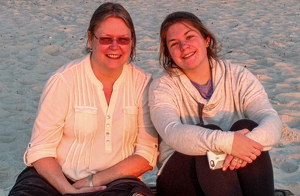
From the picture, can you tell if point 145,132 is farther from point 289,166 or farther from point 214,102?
point 289,166

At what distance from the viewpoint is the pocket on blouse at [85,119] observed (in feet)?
8.54

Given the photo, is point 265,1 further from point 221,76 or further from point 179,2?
point 221,76

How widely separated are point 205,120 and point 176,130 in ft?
1.38

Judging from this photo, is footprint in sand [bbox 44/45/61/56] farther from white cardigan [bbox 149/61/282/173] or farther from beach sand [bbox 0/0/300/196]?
white cardigan [bbox 149/61/282/173]

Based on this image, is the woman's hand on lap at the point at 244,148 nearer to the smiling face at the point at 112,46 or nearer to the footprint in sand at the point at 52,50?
the smiling face at the point at 112,46

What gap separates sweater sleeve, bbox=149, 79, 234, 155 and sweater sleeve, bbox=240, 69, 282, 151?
0.71 ft

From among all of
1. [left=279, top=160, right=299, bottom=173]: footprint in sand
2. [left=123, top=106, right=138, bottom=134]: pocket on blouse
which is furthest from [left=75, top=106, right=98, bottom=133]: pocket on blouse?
[left=279, top=160, right=299, bottom=173]: footprint in sand

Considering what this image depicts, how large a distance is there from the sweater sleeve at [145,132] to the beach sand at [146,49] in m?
0.88

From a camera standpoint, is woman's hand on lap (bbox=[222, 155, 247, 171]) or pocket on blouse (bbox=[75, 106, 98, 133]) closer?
woman's hand on lap (bbox=[222, 155, 247, 171])

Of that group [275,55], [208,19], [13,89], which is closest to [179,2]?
[208,19]

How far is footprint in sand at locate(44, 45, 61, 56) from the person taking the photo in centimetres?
666

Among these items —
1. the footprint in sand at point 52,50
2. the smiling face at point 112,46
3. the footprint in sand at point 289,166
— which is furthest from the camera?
the footprint in sand at point 52,50

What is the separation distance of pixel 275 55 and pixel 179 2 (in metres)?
4.39

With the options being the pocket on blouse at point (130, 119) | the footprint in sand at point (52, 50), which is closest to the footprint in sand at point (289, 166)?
the pocket on blouse at point (130, 119)
